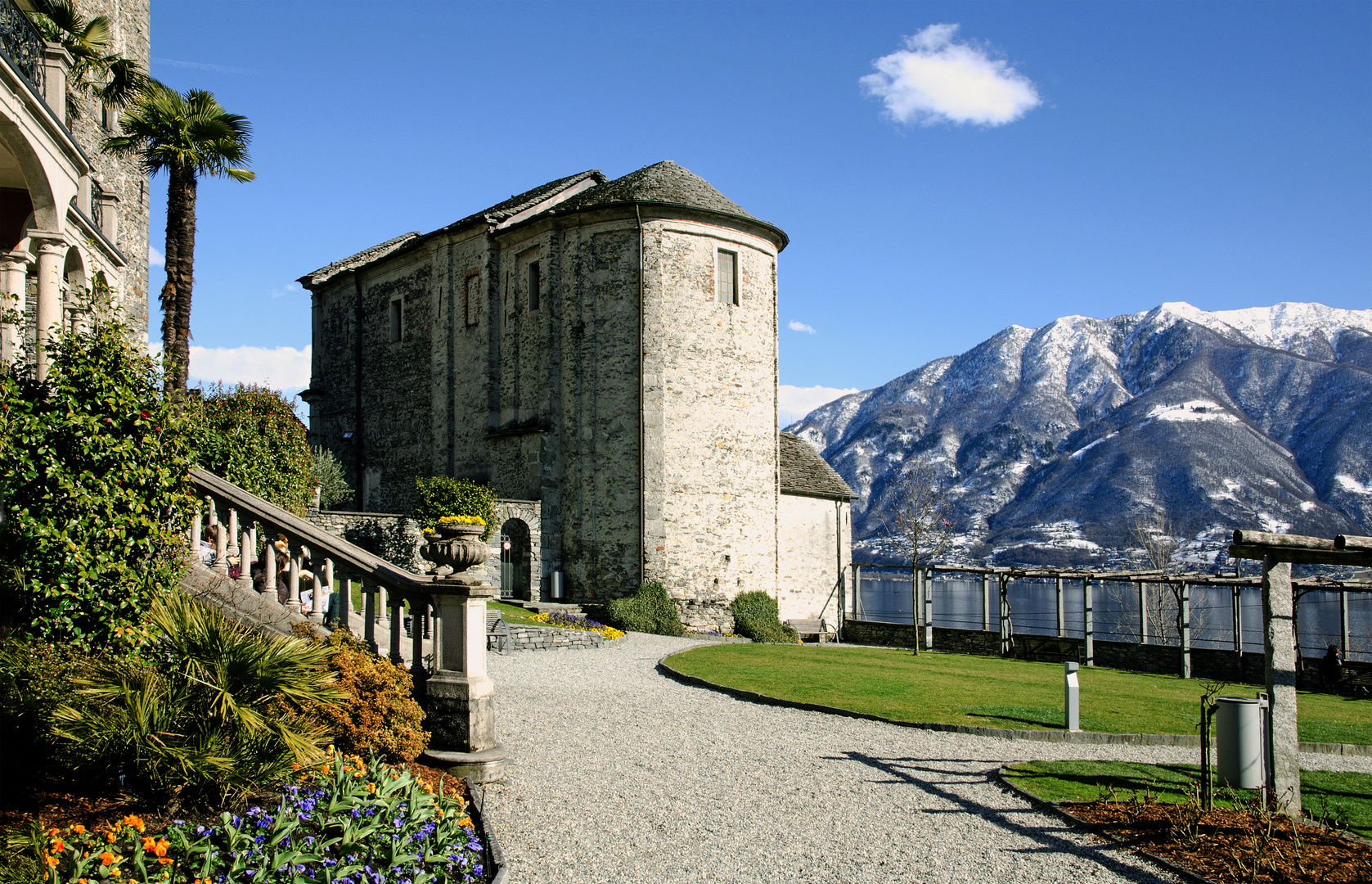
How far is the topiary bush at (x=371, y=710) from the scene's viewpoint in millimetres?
7301

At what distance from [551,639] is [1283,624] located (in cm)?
1553

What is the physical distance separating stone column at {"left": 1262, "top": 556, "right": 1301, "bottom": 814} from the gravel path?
204 centimetres

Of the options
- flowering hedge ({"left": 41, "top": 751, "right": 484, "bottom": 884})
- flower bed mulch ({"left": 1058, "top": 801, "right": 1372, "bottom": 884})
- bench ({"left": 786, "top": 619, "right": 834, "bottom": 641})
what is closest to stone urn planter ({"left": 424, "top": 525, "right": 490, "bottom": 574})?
flowering hedge ({"left": 41, "top": 751, "right": 484, "bottom": 884})

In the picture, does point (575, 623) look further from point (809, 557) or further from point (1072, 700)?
point (1072, 700)

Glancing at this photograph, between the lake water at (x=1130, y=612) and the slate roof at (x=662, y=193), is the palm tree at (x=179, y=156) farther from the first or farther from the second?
the lake water at (x=1130, y=612)

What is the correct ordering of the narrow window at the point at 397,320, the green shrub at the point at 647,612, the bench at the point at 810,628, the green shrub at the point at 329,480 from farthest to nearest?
the narrow window at the point at 397,320 → the bench at the point at 810,628 → the green shrub at the point at 329,480 → the green shrub at the point at 647,612

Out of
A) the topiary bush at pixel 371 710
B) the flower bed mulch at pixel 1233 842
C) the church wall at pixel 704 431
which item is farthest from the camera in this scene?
the church wall at pixel 704 431

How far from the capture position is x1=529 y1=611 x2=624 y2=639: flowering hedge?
23.7m

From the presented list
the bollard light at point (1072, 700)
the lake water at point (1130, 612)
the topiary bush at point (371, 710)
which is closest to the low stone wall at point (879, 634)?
the lake water at point (1130, 612)

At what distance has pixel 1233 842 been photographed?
681cm

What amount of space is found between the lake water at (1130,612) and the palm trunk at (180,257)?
26.7 m

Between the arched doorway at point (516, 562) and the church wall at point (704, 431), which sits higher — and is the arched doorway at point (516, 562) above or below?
below

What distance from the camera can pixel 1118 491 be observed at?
181 m

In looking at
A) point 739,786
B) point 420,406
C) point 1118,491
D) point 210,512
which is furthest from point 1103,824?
point 1118,491
